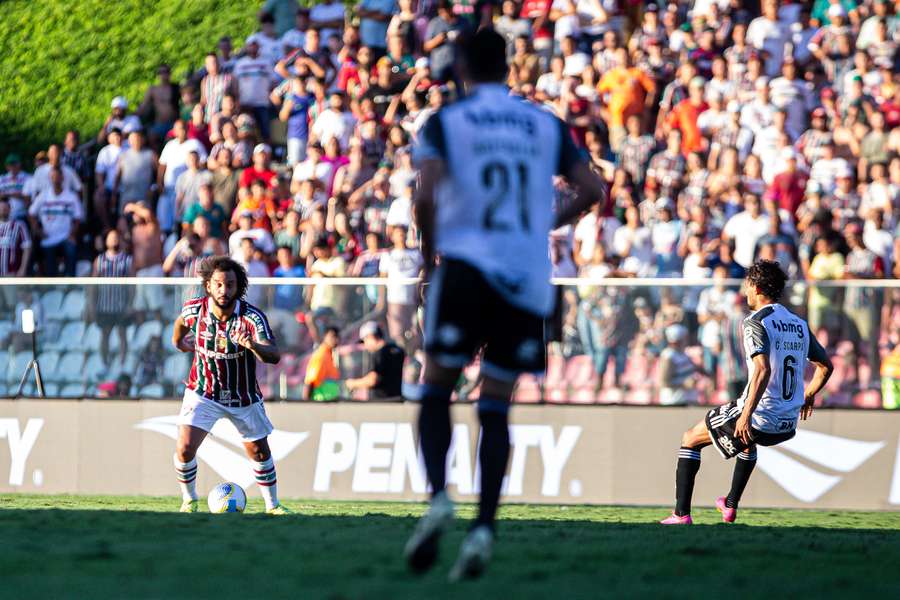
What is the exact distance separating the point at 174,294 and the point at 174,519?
7615mm

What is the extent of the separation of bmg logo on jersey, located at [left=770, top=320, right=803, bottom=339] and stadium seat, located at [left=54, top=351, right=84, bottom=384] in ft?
27.2

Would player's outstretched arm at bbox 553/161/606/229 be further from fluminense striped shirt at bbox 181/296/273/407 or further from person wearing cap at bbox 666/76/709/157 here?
person wearing cap at bbox 666/76/709/157

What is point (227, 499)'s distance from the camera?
12.8 metres

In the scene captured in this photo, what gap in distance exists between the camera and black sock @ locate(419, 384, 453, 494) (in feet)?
21.1

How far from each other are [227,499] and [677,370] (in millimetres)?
5179

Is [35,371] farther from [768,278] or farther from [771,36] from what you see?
[771,36]

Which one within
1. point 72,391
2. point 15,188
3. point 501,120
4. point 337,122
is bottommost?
point 72,391

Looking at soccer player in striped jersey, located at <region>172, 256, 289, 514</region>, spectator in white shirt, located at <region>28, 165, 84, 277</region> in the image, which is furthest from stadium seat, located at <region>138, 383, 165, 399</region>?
soccer player in striped jersey, located at <region>172, 256, 289, 514</region>

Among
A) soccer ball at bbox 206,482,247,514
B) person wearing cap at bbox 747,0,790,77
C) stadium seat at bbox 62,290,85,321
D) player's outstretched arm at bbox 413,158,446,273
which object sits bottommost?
soccer ball at bbox 206,482,247,514

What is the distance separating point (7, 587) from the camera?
6.10m

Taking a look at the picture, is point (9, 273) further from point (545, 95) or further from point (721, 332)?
point (721, 332)

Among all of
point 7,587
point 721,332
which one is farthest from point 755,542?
point 721,332

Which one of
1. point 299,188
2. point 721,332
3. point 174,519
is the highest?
point 299,188

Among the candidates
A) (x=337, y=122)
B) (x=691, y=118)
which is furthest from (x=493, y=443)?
(x=337, y=122)
